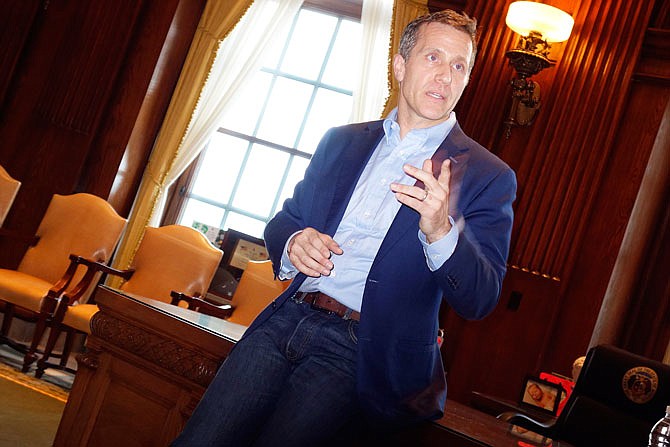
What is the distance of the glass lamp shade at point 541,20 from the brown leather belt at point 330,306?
10.4 feet

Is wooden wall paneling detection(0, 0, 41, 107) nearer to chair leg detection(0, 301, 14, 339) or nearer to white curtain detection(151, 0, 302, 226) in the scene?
white curtain detection(151, 0, 302, 226)

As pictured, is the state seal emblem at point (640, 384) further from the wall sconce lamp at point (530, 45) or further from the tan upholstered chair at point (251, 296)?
the tan upholstered chair at point (251, 296)

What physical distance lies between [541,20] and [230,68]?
232cm

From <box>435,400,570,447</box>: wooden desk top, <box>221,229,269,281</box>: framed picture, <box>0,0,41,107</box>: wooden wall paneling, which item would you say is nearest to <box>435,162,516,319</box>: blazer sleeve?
<box>435,400,570,447</box>: wooden desk top

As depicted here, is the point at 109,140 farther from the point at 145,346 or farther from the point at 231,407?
the point at 231,407

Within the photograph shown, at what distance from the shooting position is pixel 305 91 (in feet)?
19.5

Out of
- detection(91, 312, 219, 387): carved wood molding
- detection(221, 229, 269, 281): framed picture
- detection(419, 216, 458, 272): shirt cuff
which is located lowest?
detection(91, 312, 219, 387): carved wood molding

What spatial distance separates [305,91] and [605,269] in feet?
8.31

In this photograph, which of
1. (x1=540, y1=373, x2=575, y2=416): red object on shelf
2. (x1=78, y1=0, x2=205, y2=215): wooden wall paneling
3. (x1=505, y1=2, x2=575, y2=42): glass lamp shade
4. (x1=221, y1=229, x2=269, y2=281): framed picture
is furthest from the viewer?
(x1=78, y1=0, x2=205, y2=215): wooden wall paneling

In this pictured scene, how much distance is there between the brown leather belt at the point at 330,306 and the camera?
1.73 meters

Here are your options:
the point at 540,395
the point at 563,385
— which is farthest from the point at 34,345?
the point at 563,385

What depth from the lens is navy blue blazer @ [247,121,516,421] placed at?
1.60 metres

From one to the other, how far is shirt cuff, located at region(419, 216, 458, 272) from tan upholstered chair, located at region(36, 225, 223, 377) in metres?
3.47

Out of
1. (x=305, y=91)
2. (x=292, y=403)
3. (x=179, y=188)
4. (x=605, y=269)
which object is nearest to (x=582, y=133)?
(x=605, y=269)
